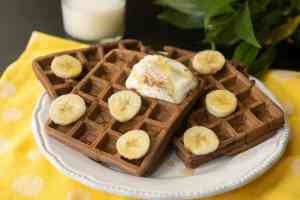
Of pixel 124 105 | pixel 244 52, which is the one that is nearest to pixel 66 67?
pixel 124 105

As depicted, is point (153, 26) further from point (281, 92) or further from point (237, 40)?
point (281, 92)

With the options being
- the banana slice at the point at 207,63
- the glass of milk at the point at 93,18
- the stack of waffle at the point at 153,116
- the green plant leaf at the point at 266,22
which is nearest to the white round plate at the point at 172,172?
the stack of waffle at the point at 153,116

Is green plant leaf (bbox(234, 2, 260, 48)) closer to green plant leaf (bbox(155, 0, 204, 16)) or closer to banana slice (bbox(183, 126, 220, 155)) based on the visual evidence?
green plant leaf (bbox(155, 0, 204, 16))

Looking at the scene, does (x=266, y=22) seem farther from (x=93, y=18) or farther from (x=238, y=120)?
(x=93, y=18)

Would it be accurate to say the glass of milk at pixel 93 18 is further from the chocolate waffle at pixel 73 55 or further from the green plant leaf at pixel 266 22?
the green plant leaf at pixel 266 22

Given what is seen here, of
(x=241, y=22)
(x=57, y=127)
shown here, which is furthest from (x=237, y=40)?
(x=57, y=127)

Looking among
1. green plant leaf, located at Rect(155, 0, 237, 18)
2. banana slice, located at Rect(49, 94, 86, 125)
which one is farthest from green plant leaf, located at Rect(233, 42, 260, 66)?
banana slice, located at Rect(49, 94, 86, 125)
